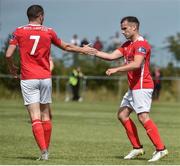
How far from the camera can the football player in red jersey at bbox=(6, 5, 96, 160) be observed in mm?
12398

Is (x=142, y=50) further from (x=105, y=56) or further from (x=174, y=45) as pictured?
(x=174, y=45)

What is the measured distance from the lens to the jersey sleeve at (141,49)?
12.6 metres

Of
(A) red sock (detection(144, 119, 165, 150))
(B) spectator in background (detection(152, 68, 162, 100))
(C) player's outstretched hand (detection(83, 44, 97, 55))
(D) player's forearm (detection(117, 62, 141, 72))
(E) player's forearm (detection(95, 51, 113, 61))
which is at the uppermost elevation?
(C) player's outstretched hand (detection(83, 44, 97, 55))

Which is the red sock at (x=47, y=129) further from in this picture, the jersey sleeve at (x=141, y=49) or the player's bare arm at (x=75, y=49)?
the jersey sleeve at (x=141, y=49)

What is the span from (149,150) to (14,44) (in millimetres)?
3898

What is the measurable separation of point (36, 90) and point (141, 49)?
1.78 meters

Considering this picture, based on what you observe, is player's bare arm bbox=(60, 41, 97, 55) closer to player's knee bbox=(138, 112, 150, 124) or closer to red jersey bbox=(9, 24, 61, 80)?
red jersey bbox=(9, 24, 61, 80)

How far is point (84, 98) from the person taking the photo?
49.7 meters

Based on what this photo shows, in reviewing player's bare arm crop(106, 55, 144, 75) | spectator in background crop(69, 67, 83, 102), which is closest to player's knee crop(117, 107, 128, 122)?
player's bare arm crop(106, 55, 144, 75)

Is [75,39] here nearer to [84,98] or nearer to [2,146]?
[84,98]

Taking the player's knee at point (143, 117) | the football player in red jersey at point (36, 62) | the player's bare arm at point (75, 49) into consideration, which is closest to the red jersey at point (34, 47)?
the football player in red jersey at point (36, 62)

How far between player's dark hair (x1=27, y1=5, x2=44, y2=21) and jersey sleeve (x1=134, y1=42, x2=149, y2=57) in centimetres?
160

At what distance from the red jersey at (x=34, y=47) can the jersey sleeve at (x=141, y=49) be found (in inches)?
50.5

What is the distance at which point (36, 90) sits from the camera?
12562mm
